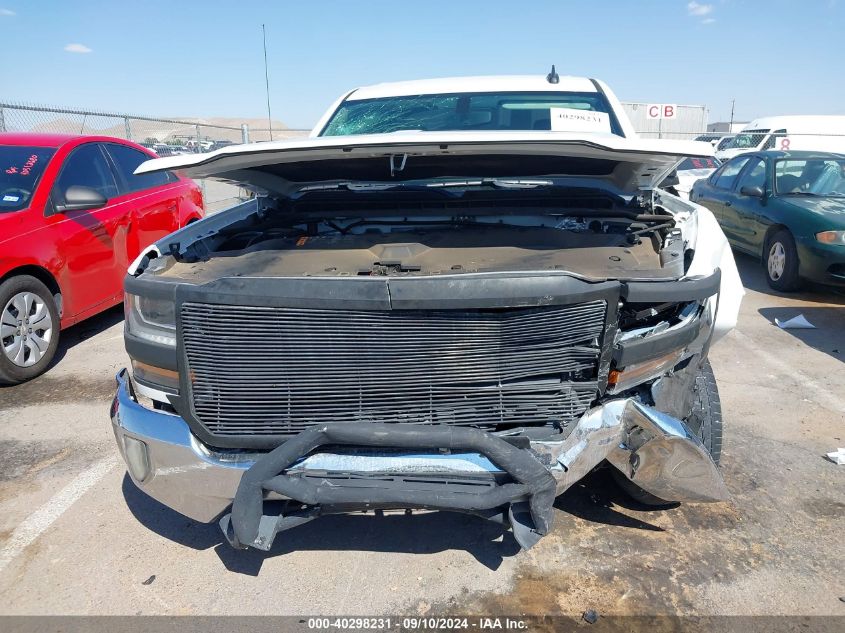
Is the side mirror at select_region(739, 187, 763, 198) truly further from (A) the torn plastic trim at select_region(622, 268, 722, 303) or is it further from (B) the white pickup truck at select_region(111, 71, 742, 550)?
(A) the torn plastic trim at select_region(622, 268, 722, 303)

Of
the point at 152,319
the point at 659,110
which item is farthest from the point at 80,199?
the point at 659,110

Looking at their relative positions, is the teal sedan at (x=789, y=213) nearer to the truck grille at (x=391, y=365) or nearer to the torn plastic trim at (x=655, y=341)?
the torn plastic trim at (x=655, y=341)

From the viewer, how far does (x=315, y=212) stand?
3.08 meters

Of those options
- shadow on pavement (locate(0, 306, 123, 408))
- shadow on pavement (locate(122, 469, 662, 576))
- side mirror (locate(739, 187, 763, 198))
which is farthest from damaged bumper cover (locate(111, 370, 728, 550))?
side mirror (locate(739, 187, 763, 198))

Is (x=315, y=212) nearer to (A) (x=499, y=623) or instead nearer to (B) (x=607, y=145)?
(B) (x=607, y=145)

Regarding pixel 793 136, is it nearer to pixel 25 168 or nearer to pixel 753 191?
pixel 753 191

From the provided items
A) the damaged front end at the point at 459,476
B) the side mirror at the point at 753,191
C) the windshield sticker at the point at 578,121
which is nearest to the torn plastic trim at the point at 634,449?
the damaged front end at the point at 459,476

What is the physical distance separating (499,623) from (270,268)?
5.05ft

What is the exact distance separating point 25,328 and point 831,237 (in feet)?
22.7

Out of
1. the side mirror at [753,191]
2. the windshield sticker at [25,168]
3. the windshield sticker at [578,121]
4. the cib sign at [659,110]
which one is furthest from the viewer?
the cib sign at [659,110]

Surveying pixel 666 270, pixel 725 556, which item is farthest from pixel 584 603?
pixel 666 270

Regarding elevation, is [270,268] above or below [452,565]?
above

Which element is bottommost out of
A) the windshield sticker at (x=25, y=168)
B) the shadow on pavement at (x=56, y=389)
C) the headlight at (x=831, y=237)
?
the shadow on pavement at (x=56, y=389)

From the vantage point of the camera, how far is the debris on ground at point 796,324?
5547 mm
